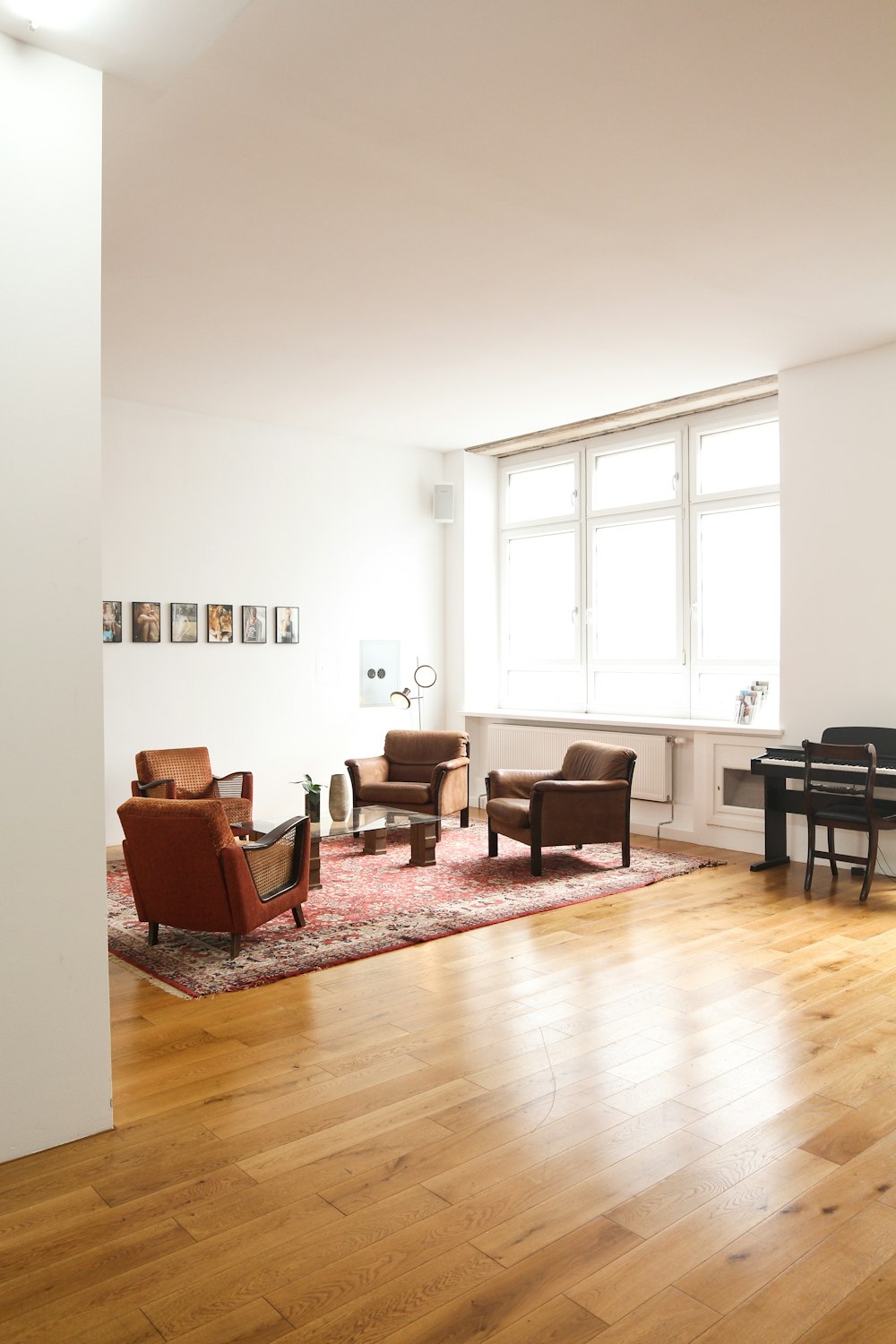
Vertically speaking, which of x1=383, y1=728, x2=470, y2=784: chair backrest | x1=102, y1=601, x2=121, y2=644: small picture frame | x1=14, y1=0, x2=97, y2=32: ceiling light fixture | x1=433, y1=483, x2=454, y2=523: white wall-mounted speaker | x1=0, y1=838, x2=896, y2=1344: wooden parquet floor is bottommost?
x1=0, y1=838, x2=896, y2=1344: wooden parquet floor

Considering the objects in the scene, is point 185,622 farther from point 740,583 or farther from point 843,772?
point 843,772

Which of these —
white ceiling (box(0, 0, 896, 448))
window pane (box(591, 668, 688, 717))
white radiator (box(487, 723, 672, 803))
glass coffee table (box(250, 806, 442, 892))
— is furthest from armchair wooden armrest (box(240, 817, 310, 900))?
window pane (box(591, 668, 688, 717))

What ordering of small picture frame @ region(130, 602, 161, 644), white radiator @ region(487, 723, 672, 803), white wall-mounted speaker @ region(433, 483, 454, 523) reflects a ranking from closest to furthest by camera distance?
small picture frame @ region(130, 602, 161, 644)
white radiator @ region(487, 723, 672, 803)
white wall-mounted speaker @ region(433, 483, 454, 523)

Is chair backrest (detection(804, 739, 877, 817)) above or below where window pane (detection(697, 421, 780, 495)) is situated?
below

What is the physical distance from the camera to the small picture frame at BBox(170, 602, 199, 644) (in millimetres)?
7777

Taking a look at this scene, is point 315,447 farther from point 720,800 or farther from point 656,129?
point 656,129

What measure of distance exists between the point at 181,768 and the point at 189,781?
118mm

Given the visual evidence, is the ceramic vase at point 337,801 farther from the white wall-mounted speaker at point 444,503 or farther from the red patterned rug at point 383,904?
the white wall-mounted speaker at point 444,503

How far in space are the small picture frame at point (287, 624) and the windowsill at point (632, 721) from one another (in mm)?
1884

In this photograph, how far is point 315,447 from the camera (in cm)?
868

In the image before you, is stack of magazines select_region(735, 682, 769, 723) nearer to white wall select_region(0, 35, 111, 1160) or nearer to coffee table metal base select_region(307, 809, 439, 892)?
coffee table metal base select_region(307, 809, 439, 892)

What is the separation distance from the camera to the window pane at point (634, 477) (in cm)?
822

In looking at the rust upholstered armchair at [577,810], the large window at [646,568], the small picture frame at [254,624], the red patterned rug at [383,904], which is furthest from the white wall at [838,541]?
the small picture frame at [254,624]

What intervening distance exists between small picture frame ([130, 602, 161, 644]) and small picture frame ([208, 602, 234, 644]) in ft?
1.47
